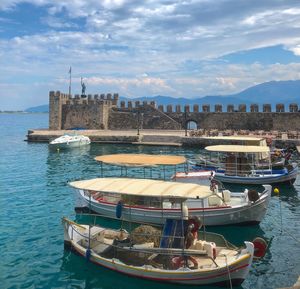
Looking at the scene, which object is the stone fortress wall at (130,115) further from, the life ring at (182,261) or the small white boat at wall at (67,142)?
the life ring at (182,261)

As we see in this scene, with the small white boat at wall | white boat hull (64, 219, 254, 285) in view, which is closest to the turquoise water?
white boat hull (64, 219, 254, 285)

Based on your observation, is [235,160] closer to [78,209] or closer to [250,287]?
[78,209]

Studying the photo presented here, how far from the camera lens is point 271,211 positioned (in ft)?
53.0

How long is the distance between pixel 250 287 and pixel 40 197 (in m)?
11.9

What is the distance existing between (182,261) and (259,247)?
229 centimetres

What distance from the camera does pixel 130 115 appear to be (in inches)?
2016

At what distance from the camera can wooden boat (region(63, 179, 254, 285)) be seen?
921 cm

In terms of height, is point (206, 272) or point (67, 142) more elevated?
point (67, 142)

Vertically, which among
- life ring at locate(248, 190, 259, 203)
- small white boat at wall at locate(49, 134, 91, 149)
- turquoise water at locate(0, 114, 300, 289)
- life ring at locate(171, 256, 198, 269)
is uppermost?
small white boat at wall at locate(49, 134, 91, 149)

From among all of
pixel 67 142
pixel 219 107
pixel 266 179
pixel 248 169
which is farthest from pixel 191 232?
pixel 219 107

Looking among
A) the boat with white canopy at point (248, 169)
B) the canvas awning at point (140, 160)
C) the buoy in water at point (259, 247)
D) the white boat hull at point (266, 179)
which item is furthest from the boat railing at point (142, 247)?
the white boat hull at point (266, 179)

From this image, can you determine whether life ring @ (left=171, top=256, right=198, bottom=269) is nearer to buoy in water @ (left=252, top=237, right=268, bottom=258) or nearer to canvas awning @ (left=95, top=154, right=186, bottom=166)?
buoy in water @ (left=252, top=237, right=268, bottom=258)

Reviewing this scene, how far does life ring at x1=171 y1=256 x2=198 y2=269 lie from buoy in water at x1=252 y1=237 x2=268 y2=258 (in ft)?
6.03

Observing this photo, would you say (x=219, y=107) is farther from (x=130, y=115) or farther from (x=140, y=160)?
(x=140, y=160)
